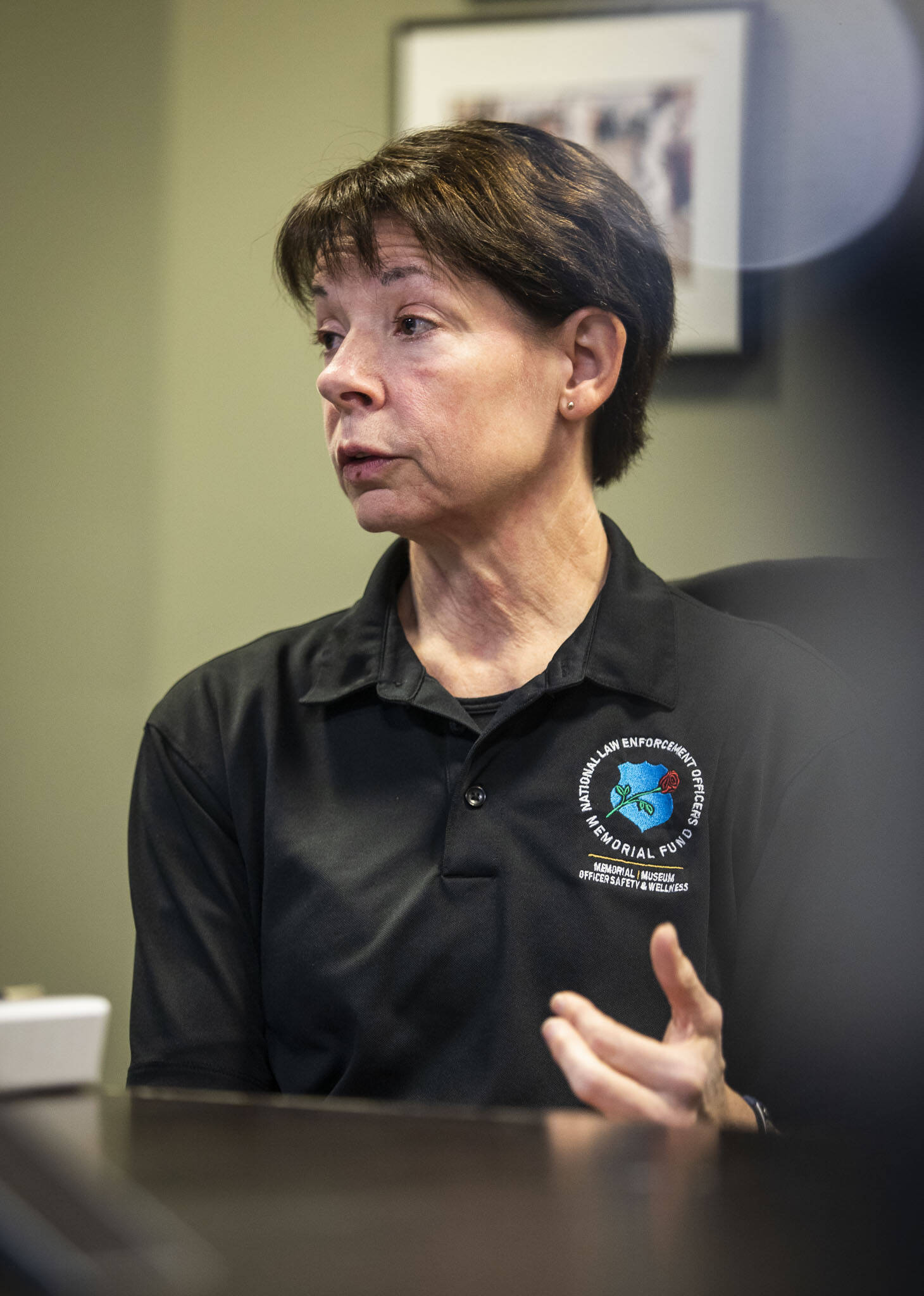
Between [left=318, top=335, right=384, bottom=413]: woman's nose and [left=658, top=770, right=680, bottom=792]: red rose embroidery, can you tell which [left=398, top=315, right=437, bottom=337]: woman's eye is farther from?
[left=658, top=770, right=680, bottom=792]: red rose embroidery

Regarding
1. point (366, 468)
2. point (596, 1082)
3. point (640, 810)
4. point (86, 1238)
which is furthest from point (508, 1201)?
point (366, 468)

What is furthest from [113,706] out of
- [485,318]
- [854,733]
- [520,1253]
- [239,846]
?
[520,1253]

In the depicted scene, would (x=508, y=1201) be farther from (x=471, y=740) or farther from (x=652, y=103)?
(x=652, y=103)

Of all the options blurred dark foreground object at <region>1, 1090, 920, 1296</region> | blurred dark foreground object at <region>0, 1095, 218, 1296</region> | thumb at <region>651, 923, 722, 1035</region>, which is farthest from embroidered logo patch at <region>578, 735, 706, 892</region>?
blurred dark foreground object at <region>0, 1095, 218, 1296</region>

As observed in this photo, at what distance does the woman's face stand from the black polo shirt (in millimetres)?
156

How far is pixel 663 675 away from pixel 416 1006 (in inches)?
14.5

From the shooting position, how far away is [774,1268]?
349 millimetres

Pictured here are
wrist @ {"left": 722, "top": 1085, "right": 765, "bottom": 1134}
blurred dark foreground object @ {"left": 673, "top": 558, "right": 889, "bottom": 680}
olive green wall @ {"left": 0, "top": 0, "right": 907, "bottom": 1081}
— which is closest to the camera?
wrist @ {"left": 722, "top": 1085, "right": 765, "bottom": 1134}

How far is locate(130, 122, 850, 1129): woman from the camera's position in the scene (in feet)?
3.41

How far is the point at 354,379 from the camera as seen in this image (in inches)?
43.0

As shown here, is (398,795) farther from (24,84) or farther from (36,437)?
(24,84)

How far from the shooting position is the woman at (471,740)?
1039mm

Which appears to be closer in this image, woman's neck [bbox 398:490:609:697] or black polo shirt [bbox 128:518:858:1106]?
black polo shirt [bbox 128:518:858:1106]

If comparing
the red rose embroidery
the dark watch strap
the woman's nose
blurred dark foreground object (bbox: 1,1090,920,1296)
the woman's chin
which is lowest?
the dark watch strap
